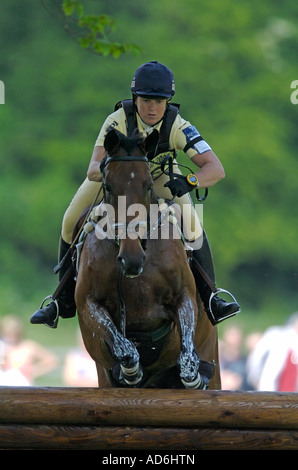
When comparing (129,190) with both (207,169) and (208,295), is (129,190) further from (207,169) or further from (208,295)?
(208,295)

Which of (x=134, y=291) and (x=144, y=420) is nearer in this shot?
(x=144, y=420)

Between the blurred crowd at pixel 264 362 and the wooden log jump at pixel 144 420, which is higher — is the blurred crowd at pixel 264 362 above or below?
above

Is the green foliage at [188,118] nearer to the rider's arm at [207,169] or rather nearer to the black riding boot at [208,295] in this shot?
the black riding boot at [208,295]

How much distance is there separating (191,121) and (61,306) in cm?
1298

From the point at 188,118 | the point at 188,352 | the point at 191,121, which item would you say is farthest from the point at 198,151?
the point at 188,118

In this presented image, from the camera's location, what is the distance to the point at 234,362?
41.8 feet

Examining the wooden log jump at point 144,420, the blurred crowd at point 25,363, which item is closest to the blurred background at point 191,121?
the blurred crowd at point 25,363

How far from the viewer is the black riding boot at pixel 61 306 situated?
259 inches

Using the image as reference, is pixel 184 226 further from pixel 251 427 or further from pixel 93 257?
pixel 251 427

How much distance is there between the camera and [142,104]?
20.4 feet

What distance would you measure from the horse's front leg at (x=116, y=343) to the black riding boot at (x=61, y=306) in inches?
30.4

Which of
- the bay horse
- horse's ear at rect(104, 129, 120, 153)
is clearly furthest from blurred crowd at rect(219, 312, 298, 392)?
horse's ear at rect(104, 129, 120, 153)
